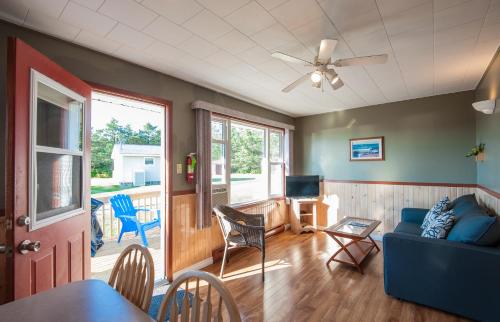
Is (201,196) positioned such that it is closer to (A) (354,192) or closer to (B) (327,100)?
(B) (327,100)

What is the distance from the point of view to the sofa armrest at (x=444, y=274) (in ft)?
6.19

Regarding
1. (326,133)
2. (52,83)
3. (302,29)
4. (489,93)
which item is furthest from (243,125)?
(489,93)

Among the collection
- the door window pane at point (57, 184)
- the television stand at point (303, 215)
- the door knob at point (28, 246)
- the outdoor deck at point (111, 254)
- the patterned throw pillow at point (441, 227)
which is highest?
the door window pane at point (57, 184)

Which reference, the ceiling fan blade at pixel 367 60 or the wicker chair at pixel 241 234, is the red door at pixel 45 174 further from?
the ceiling fan blade at pixel 367 60

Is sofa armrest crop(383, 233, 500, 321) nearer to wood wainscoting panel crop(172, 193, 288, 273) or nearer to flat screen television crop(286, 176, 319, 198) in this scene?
wood wainscoting panel crop(172, 193, 288, 273)

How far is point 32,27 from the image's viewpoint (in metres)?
1.84

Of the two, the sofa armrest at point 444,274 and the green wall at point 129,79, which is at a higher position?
the green wall at point 129,79

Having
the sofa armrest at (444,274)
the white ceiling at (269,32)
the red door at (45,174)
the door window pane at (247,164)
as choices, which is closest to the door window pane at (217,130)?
the door window pane at (247,164)

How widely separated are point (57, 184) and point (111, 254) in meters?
2.42

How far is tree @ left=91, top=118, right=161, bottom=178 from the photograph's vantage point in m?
4.86

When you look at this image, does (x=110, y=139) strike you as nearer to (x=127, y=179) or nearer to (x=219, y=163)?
(x=127, y=179)

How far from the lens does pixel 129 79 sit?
2510 millimetres

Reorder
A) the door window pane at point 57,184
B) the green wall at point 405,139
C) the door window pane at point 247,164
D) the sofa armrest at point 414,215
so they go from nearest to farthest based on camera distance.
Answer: the door window pane at point 57,184
the sofa armrest at point 414,215
the green wall at point 405,139
the door window pane at point 247,164

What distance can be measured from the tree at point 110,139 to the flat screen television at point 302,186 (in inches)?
110
